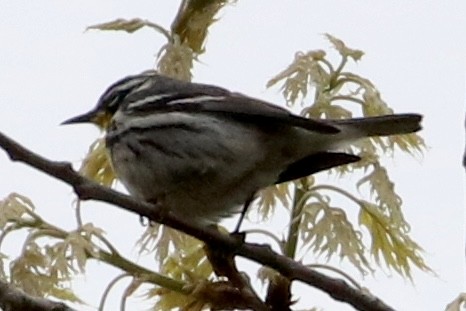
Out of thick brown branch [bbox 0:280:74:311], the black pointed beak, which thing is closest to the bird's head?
the black pointed beak

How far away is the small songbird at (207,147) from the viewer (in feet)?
9.80

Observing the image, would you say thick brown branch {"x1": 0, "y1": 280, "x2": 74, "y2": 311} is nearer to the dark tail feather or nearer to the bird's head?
the dark tail feather

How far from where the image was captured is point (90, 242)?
236 centimetres

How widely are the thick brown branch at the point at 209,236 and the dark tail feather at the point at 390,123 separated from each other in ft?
1.54

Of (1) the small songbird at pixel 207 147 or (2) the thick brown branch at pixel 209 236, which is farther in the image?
(1) the small songbird at pixel 207 147

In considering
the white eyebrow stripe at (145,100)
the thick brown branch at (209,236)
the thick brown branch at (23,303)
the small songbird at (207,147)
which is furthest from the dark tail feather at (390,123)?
the thick brown branch at (23,303)

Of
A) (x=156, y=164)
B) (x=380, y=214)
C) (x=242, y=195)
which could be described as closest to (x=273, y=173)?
(x=242, y=195)

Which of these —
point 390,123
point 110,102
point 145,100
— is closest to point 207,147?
point 145,100

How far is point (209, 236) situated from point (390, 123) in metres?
0.58

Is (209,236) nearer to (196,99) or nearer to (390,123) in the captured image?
(390,123)

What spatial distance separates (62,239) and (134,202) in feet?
0.84

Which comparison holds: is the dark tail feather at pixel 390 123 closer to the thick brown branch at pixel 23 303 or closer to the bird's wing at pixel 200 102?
the bird's wing at pixel 200 102

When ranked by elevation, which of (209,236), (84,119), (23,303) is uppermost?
(84,119)

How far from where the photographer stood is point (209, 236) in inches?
98.0
